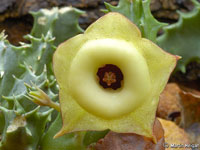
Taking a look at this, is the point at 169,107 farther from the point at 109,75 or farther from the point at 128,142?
the point at 109,75

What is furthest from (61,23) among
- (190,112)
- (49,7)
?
(190,112)

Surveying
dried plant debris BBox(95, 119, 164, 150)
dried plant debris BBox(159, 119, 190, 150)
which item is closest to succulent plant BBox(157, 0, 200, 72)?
dried plant debris BBox(159, 119, 190, 150)

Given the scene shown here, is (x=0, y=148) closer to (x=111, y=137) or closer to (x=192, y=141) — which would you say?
(x=111, y=137)

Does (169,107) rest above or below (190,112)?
below

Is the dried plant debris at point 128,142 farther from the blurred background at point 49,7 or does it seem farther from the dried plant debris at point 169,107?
the blurred background at point 49,7

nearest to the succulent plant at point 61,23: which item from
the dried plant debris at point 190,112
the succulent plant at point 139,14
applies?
the succulent plant at point 139,14

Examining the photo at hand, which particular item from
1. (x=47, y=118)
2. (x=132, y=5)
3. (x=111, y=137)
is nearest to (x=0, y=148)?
(x=47, y=118)

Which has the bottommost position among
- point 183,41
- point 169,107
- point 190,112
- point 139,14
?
point 169,107

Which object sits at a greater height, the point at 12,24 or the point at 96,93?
the point at 96,93
